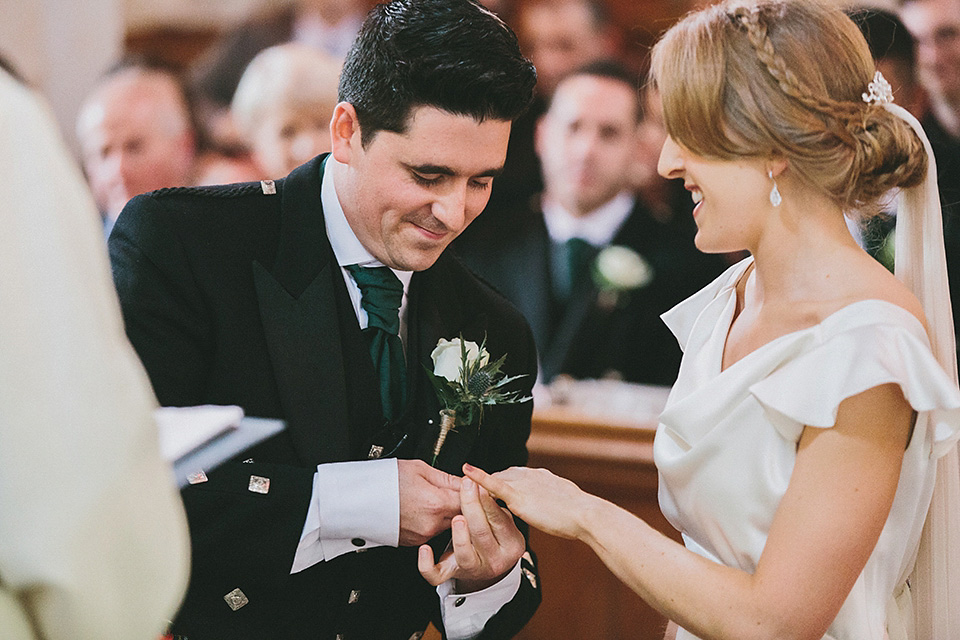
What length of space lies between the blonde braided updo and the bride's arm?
366 mm

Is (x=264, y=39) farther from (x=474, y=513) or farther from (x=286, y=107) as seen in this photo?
(x=474, y=513)

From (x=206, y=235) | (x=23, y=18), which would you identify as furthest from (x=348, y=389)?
(x=23, y=18)

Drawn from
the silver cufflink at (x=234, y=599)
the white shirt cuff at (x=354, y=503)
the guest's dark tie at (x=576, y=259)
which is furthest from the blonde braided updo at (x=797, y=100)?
the guest's dark tie at (x=576, y=259)

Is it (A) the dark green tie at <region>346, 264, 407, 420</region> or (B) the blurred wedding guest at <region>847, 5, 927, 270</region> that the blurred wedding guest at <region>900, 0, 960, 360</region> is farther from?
A: (A) the dark green tie at <region>346, 264, 407, 420</region>

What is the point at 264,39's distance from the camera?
18.5 feet

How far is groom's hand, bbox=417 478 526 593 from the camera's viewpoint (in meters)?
1.72

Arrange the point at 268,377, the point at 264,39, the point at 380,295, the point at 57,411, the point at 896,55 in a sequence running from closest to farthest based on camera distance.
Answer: the point at 57,411
the point at 268,377
the point at 380,295
the point at 896,55
the point at 264,39

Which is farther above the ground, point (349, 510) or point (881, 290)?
point (881, 290)

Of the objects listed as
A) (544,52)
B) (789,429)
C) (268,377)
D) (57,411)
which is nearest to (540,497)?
(789,429)

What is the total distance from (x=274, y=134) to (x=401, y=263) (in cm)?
330

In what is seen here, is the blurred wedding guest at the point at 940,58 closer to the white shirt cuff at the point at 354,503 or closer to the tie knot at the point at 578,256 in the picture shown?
the tie knot at the point at 578,256

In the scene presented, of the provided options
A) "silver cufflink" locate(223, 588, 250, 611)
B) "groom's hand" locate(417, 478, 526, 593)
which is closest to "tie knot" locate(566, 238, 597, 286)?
"groom's hand" locate(417, 478, 526, 593)

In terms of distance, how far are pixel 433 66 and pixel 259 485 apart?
0.84 metres

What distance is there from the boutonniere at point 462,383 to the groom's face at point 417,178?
193 mm
